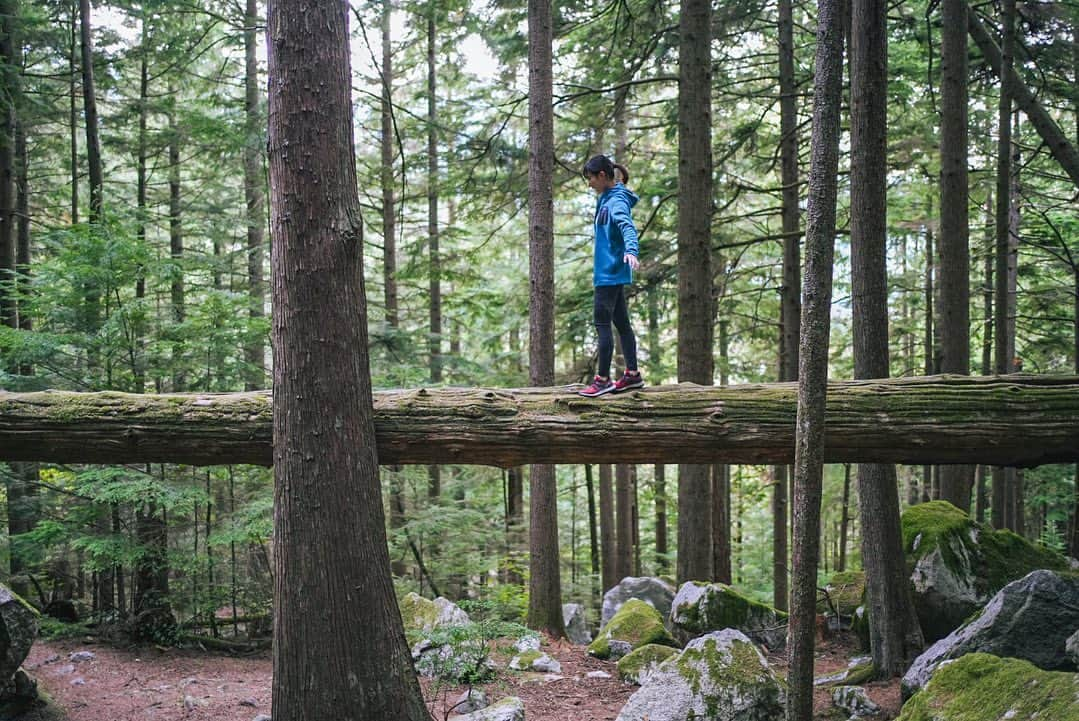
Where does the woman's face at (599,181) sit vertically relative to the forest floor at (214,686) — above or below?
above

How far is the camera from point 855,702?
606 centimetres

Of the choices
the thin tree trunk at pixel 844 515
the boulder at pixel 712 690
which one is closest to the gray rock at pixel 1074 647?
the boulder at pixel 712 690

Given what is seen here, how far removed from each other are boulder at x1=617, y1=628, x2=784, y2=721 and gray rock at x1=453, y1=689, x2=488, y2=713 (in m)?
1.53

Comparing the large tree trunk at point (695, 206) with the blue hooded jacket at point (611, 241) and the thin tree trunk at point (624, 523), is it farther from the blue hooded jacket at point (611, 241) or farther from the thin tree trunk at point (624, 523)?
the thin tree trunk at point (624, 523)

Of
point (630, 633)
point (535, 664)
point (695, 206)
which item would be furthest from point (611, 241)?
point (630, 633)

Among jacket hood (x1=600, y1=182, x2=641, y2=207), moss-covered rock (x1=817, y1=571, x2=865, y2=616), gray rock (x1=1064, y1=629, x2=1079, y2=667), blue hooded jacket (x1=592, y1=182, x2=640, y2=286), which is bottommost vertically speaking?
moss-covered rock (x1=817, y1=571, x2=865, y2=616)

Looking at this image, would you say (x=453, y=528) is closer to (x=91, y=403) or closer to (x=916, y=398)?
(x=91, y=403)

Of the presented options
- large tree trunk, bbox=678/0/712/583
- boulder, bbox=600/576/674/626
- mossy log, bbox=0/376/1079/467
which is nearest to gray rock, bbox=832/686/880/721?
mossy log, bbox=0/376/1079/467

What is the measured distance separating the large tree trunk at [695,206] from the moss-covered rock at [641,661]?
2057 mm

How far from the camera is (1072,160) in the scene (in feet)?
30.6

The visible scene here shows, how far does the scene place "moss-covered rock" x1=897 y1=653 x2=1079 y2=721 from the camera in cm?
362

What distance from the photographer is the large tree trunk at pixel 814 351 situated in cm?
445

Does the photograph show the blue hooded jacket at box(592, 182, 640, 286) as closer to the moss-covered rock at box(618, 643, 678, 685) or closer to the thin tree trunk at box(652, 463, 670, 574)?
the moss-covered rock at box(618, 643, 678, 685)

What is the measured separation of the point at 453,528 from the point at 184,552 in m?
4.89
